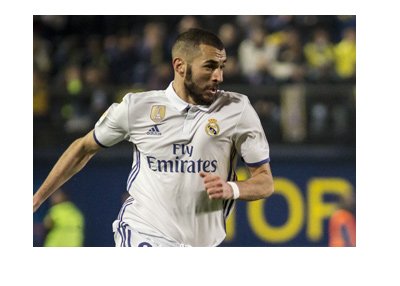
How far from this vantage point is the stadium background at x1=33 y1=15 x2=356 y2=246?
623cm

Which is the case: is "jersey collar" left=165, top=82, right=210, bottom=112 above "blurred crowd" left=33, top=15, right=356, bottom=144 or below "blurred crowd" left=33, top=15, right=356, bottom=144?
below

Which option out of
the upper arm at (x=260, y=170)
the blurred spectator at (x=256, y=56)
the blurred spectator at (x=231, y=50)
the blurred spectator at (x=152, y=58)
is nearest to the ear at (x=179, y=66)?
the blurred spectator at (x=152, y=58)

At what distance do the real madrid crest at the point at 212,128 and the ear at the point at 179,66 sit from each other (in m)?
0.43

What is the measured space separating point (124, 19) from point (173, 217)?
6.59ft

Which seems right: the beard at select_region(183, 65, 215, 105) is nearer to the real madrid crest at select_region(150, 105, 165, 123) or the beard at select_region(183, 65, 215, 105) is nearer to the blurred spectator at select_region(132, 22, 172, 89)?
the real madrid crest at select_region(150, 105, 165, 123)

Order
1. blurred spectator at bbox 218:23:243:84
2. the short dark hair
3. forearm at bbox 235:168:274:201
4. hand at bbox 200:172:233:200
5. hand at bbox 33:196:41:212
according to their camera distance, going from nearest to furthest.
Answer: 1. hand at bbox 200:172:233:200
2. forearm at bbox 235:168:274:201
3. the short dark hair
4. hand at bbox 33:196:41:212
5. blurred spectator at bbox 218:23:243:84

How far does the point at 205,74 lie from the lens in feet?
17.3

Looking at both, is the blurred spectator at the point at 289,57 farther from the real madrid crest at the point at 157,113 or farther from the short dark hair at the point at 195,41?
the real madrid crest at the point at 157,113

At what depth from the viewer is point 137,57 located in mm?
6605

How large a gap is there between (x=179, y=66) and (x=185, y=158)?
695 millimetres

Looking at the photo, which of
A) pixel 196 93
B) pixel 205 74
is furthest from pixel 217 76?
pixel 196 93

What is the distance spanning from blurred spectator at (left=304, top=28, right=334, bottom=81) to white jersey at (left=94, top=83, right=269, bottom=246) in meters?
1.41

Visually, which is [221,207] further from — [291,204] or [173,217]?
[291,204]

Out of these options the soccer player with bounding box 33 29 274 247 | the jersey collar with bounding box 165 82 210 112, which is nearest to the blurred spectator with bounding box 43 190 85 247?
the soccer player with bounding box 33 29 274 247
